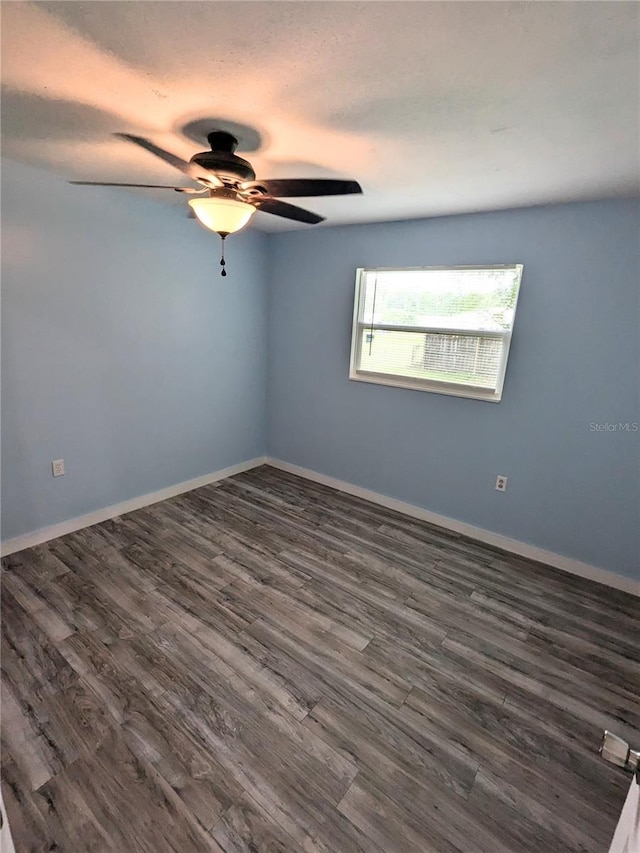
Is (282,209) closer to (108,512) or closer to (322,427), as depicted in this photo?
(322,427)

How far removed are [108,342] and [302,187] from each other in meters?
1.88

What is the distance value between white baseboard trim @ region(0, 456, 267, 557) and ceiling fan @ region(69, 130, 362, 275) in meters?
2.22

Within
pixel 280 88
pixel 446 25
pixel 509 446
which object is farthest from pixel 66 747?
pixel 509 446

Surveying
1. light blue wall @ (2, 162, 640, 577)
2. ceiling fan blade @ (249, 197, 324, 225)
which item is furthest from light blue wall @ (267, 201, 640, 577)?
ceiling fan blade @ (249, 197, 324, 225)

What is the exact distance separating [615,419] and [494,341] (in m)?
0.86

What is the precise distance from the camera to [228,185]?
1513mm

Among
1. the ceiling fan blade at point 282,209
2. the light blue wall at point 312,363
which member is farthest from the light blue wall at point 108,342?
the ceiling fan blade at point 282,209

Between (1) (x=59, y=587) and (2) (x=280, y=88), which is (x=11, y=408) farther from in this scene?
(2) (x=280, y=88)

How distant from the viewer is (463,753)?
1473 mm

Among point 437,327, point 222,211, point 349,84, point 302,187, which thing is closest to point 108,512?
point 222,211

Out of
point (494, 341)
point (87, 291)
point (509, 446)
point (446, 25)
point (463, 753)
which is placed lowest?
point (463, 753)

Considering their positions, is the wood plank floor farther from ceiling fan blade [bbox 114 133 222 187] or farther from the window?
ceiling fan blade [bbox 114 133 222 187]

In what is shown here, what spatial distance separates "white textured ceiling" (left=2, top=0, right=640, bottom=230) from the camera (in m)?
0.93

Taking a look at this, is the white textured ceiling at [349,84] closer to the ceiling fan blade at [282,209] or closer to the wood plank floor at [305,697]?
the ceiling fan blade at [282,209]
